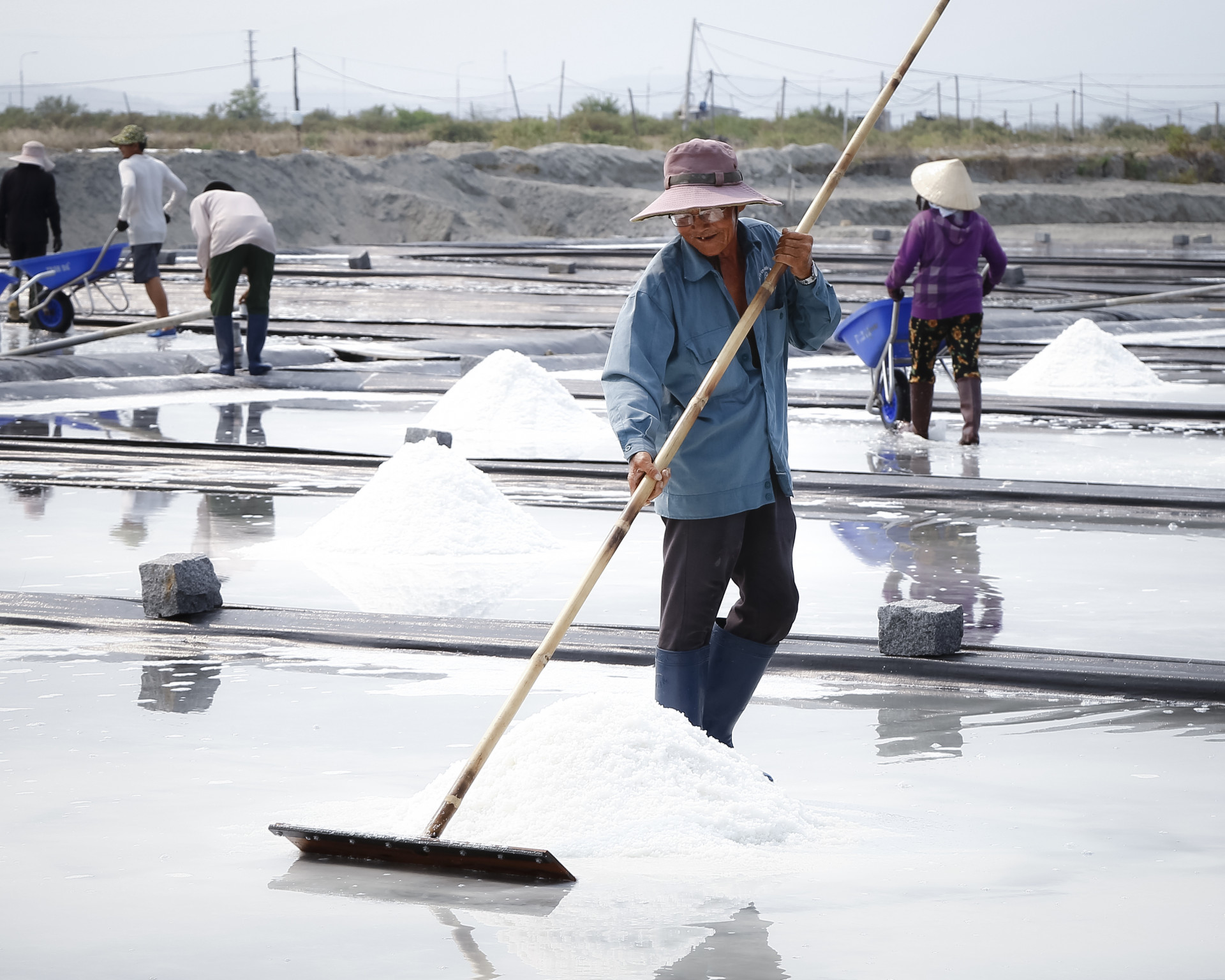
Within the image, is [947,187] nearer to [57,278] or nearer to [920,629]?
[920,629]

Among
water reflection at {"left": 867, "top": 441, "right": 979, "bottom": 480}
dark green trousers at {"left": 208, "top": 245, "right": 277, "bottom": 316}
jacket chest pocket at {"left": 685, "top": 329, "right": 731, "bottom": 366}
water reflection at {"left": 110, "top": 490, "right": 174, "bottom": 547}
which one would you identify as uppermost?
jacket chest pocket at {"left": 685, "top": 329, "right": 731, "bottom": 366}

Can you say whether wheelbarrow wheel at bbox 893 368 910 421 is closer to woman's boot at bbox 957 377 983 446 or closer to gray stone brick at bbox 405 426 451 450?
woman's boot at bbox 957 377 983 446

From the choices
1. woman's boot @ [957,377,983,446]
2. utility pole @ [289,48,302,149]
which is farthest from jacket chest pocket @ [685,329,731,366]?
utility pole @ [289,48,302,149]

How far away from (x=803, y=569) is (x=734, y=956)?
134 inches

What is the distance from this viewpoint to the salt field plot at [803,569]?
17.3ft

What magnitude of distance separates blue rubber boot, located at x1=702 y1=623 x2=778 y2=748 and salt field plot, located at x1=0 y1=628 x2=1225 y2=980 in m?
0.17

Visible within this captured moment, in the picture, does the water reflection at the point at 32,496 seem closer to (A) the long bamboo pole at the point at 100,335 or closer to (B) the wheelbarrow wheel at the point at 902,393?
(A) the long bamboo pole at the point at 100,335

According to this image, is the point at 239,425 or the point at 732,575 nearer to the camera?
the point at 732,575

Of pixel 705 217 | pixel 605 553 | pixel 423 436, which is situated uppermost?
pixel 705 217

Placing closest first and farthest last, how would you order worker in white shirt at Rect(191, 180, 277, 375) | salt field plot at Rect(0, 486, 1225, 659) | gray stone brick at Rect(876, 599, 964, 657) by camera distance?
gray stone brick at Rect(876, 599, 964, 657) < salt field plot at Rect(0, 486, 1225, 659) < worker in white shirt at Rect(191, 180, 277, 375)

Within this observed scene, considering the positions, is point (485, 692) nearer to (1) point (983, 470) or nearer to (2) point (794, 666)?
(2) point (794, 666)

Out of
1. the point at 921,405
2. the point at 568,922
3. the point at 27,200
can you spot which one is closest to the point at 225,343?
the point at 27,200

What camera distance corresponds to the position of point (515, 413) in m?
9.44

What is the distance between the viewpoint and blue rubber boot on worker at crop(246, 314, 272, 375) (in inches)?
465
